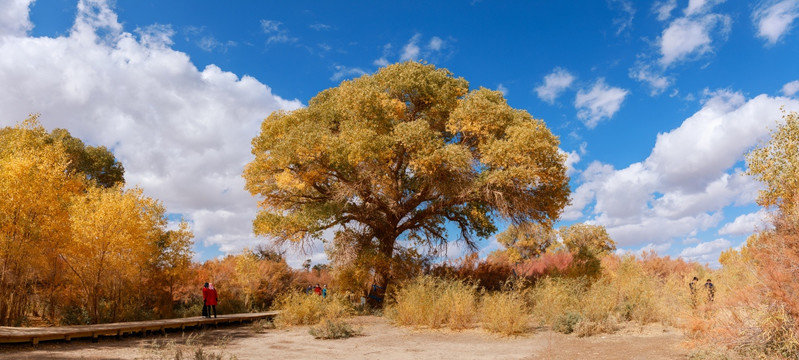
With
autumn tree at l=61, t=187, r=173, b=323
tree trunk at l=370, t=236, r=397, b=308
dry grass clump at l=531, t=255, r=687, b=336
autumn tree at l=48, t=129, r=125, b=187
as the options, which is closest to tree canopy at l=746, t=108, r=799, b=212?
dry grass clump at l=531, t=255, r=687, b=336

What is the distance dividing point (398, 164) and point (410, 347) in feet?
27.5

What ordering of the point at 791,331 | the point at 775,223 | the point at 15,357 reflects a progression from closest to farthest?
Answer: 1. the point at 791,331
2. the point at 775,223
3. the point at 15,357

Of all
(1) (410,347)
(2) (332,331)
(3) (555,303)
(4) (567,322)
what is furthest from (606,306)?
(2) (332,331)

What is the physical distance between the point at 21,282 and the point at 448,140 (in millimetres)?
15091

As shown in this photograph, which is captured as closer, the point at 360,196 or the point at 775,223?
the point at 775,223

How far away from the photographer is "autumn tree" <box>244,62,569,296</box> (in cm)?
1619

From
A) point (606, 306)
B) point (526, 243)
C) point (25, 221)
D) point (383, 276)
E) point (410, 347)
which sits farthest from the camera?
point (526, 243)

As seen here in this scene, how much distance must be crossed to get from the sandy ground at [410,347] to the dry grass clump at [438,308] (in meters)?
0.41

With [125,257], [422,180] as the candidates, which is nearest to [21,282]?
[125,257]

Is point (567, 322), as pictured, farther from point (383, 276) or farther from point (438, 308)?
point (383, 276)

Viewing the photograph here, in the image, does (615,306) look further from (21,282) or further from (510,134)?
(21,282)

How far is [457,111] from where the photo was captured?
17266mm

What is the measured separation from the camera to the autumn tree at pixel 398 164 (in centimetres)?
1619

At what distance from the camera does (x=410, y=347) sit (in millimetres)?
10672
